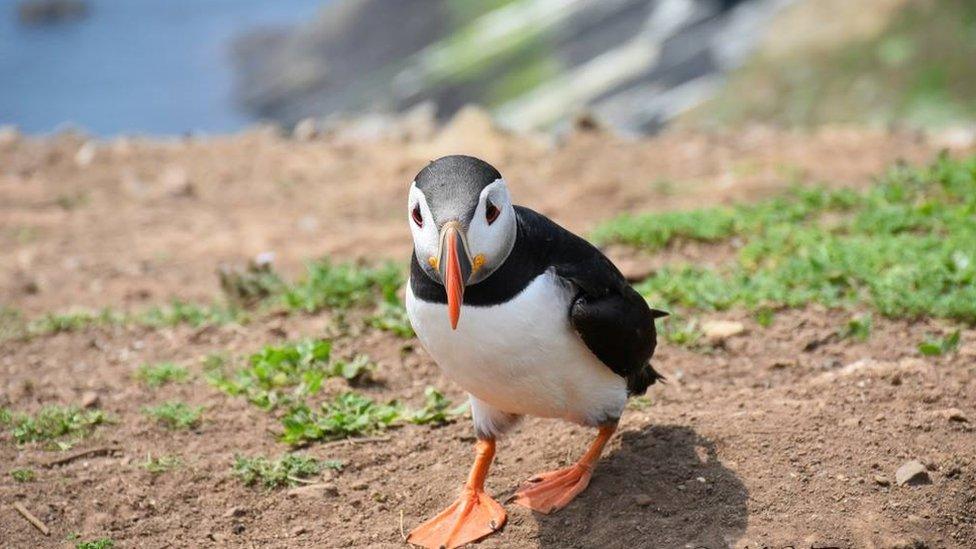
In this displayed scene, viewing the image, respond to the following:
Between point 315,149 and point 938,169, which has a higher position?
point 315,149

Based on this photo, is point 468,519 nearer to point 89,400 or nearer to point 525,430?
point 525,430

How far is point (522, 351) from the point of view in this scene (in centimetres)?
382

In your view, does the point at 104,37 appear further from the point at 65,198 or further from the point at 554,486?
the point at 554,486

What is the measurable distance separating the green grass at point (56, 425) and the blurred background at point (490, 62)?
6285mm

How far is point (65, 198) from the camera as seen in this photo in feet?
31.2

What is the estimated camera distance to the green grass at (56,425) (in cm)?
498

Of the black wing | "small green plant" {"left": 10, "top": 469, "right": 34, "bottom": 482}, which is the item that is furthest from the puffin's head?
"small green plant" {"left": 10, "top": 469, "right": 34, "bottom": 482}

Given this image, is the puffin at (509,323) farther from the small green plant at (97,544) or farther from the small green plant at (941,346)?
the small green plant at (941,346)

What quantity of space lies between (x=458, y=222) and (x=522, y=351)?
55 cm

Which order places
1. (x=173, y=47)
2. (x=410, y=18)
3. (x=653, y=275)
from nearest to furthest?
(x=653, y=275), (x=410, y=18), (x=173, y=47)

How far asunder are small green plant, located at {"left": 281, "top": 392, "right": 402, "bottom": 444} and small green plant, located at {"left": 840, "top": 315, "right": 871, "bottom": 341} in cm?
221

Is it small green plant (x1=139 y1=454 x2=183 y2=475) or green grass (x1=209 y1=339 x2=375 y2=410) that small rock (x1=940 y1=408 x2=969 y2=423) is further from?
small green plant (x1=139 y1=454 x2=183 y2=475)

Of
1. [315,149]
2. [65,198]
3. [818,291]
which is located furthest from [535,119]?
[818,291]

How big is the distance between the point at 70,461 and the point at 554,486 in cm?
202
